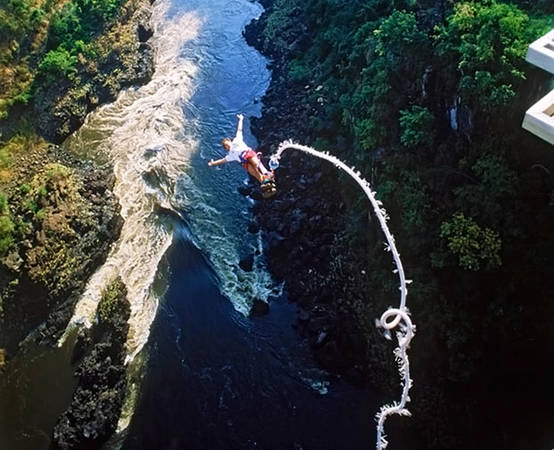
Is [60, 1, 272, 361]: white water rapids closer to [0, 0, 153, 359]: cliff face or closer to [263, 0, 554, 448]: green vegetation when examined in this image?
[0, 0, 153, 359]: cliff face

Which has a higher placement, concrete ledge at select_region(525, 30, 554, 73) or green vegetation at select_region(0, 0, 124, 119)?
concrete ledge at select_region(525, 30, 554, 73)

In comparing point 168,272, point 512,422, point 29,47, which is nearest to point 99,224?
point 168,272

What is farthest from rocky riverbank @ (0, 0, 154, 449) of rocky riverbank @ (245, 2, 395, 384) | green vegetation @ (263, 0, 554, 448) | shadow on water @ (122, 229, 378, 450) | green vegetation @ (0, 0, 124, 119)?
green vegetation @ (263, 0, 554, 448)

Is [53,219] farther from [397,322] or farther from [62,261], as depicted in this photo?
[397,322]

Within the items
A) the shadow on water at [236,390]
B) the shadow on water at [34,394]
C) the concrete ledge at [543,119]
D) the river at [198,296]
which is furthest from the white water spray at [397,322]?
the shadow on water at [34,394]

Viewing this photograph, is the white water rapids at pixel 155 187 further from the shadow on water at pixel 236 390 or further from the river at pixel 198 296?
the shadow on water at pixel 236 390

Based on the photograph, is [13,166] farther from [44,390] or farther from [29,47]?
[44,390]

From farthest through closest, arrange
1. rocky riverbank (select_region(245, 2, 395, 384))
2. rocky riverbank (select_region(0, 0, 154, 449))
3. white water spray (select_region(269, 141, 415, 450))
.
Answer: rocky riverbank (select_region(245, 2, 395, 384)) < rocky riverbank (select_region(0, 0, 154, 449)) < white water spray (select_region(269, 141, 415, 450))
